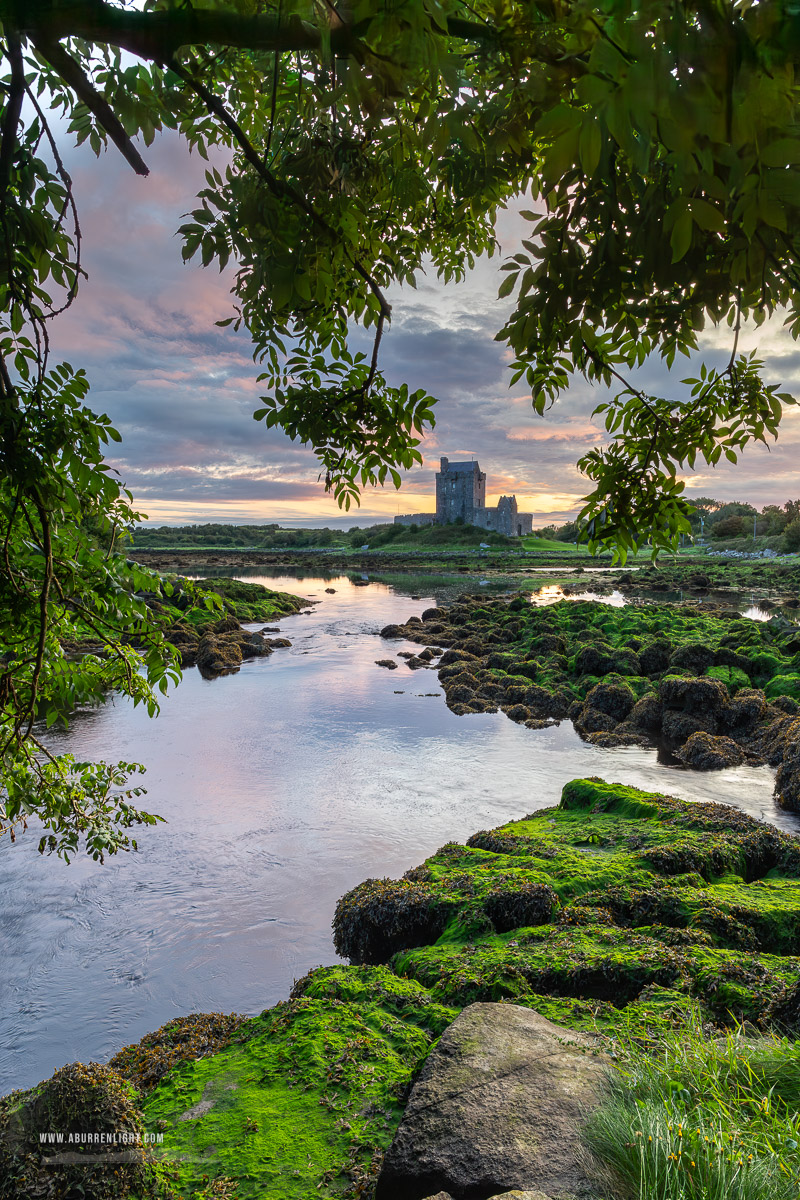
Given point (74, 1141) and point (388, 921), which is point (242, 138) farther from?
point (388, 921)

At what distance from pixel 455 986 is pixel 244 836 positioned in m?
4.63

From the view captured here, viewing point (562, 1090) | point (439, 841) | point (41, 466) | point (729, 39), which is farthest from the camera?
point (439, 841)

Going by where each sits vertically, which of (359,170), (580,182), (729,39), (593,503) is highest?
(359,170)

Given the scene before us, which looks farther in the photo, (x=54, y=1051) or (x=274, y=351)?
(x=54, y=1051)

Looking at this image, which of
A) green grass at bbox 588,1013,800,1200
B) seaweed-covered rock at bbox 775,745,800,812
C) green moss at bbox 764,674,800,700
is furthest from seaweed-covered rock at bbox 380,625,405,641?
green grass at bbox 588,1013,800,1200

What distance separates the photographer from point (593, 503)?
3.43m

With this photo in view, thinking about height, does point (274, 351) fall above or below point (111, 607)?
above

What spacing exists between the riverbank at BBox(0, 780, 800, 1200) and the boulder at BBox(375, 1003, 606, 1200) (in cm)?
29

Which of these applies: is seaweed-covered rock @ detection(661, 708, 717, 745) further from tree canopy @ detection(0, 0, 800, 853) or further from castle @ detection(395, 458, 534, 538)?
castle @ detection(395, 458, 534, 538)

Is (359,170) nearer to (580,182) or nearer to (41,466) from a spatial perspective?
(580,182)

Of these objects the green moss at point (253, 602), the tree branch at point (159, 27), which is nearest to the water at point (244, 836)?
the tree branch at point (159, 27)

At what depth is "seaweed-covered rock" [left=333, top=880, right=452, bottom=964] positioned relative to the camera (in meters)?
4.89

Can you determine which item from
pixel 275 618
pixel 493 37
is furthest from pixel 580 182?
pixel 275 618

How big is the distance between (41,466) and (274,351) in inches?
51.6
